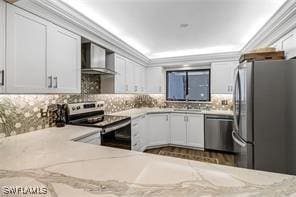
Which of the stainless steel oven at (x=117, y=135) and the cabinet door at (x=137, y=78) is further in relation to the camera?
the cabinet door at (x=137, y=78)

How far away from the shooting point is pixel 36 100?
2057 millimetres

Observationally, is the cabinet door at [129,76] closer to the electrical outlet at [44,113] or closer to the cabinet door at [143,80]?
the cabinet door at [143,80]

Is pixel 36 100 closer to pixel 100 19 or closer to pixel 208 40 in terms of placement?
pixel 100 19

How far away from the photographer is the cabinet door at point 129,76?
3.87 meters

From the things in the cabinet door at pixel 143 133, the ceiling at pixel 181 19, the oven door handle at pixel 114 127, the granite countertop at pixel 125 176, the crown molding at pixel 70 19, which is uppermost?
the ceiling at pixel 181 19

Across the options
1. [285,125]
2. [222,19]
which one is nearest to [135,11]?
[222,19]

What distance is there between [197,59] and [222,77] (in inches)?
30.6

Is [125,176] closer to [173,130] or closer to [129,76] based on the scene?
[129,76]

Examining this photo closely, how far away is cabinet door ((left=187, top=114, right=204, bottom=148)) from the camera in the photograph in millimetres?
4246

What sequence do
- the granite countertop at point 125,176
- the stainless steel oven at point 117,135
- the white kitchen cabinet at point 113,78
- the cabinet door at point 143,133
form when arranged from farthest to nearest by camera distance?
the cabinet door at point 143,133 → the white kitchen cabinet at point 113,78 → the stainless steel oven at point 117,135 → the granite countertop at point 125,176

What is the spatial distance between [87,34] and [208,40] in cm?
246

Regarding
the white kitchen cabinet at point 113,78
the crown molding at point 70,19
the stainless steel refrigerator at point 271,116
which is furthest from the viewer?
the white kitchen cabinet at point 113,78

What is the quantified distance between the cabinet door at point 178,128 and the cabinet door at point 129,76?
1.33m

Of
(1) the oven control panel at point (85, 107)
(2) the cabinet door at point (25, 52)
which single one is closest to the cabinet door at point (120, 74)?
(1) the oven control panel at point (85, 107)
